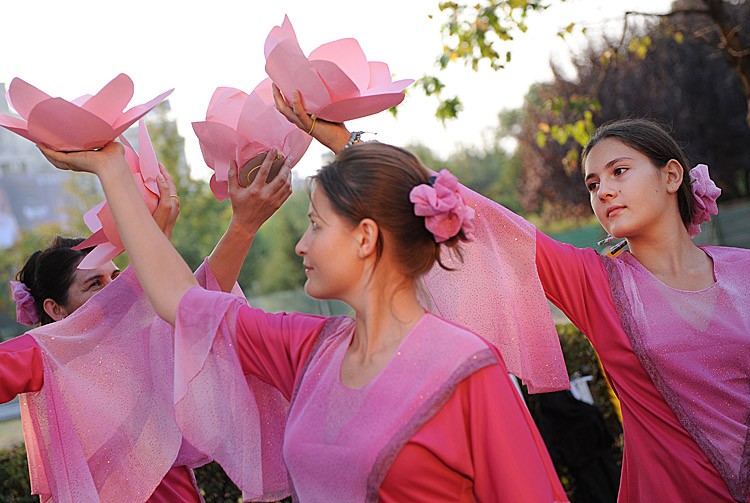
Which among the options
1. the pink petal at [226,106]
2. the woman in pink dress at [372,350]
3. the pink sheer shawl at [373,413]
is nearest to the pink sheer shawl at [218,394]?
the woman in pink dress at [372,350]

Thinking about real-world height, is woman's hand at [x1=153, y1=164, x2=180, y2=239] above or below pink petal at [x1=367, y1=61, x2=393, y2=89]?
below

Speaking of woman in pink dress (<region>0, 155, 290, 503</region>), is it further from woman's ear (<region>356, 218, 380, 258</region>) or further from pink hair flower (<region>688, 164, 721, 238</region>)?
pink hair flower (<region>688, 164, 721, 238</region>)

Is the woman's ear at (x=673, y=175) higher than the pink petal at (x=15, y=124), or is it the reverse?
the pink petal at (x=15, y=124)

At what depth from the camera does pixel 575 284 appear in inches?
110

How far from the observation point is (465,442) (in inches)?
78.2

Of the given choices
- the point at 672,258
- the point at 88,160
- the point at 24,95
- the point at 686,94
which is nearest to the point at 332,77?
the point at 88,160

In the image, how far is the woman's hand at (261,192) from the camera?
2582 millimetres

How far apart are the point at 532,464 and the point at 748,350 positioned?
1048 millimetres

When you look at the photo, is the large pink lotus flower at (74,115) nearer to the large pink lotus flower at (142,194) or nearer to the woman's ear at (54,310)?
the large pink lotus flower at (142,194)

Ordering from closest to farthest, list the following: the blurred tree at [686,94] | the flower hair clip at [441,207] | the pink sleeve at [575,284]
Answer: the flower hair clip at [441,207] < the pink sleeve at [575,284] < the blurred tree at [686,94]

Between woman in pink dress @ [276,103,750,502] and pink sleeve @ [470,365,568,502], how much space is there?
0.60 metres

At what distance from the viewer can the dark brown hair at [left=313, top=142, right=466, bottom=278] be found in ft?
6.98

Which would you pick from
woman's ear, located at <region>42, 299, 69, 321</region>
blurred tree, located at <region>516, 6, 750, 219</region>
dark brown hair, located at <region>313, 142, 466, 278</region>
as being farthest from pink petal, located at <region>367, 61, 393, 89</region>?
blurred tree, located at <region>516, 6, 750, 219</region>

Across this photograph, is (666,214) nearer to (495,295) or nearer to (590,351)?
(495,295)
